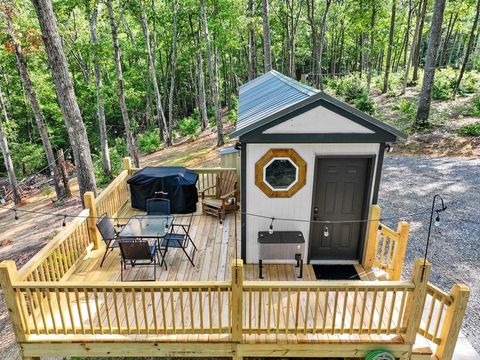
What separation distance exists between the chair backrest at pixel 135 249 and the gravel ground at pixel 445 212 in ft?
18.3

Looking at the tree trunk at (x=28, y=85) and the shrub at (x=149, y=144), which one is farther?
the shrub at (x=149, y=144)

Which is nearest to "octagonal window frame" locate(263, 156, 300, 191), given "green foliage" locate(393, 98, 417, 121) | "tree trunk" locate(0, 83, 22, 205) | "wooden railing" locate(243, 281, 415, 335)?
"wooden railing" locate(243, 281, 415, 335)

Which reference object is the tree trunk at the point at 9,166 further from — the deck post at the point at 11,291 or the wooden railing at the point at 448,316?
the wooden railing at the point at 448,316

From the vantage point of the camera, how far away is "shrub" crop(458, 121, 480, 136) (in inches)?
585

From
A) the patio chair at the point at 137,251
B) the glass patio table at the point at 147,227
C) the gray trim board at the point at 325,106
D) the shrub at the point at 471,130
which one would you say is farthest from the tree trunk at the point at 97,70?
the shrub at the point at 471,130

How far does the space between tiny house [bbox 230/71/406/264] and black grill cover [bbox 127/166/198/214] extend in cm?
252

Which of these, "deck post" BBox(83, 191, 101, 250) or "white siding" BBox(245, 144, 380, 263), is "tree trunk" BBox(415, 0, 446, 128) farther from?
"deck post" BBox(83, 191, 101, 250)

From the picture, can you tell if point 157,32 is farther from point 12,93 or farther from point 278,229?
point 278,229

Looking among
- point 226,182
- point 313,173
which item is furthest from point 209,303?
point 226,182

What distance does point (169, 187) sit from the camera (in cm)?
809

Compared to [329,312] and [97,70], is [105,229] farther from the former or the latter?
[97,70]

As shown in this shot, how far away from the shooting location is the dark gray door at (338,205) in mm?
5953

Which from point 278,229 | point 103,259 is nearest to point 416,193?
point 278,229

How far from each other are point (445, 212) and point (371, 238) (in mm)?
Result: 4829
